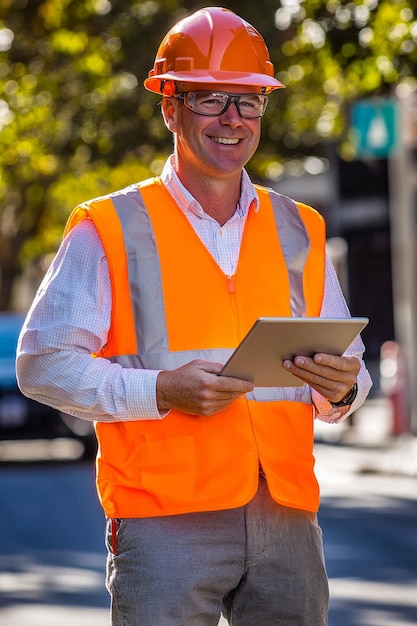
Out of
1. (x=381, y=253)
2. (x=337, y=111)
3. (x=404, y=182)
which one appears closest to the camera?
(x=404, y=182)

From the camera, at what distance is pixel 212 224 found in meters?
4.07

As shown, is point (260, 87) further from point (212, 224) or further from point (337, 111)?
point (337, 111)

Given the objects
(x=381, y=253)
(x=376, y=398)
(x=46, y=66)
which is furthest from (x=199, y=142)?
(x=381, y=253)

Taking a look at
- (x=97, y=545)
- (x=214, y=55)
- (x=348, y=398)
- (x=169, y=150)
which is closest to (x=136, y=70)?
(x=169, y=150)

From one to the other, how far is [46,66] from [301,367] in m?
19.2

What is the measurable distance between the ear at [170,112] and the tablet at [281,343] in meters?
0.69

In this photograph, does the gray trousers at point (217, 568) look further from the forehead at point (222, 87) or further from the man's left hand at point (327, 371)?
the forehead at point (222, 87)

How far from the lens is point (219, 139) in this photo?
13.2ft

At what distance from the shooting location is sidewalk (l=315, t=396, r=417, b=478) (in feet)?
56.1

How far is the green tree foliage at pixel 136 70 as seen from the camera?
40.4ft

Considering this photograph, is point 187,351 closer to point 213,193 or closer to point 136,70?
point 213,193

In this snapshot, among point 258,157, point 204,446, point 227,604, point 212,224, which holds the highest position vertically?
point 212,224

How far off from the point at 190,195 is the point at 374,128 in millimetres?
13702

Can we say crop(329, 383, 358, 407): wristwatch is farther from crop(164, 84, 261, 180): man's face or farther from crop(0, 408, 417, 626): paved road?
crop(0, 408, 417, 626): paved road
